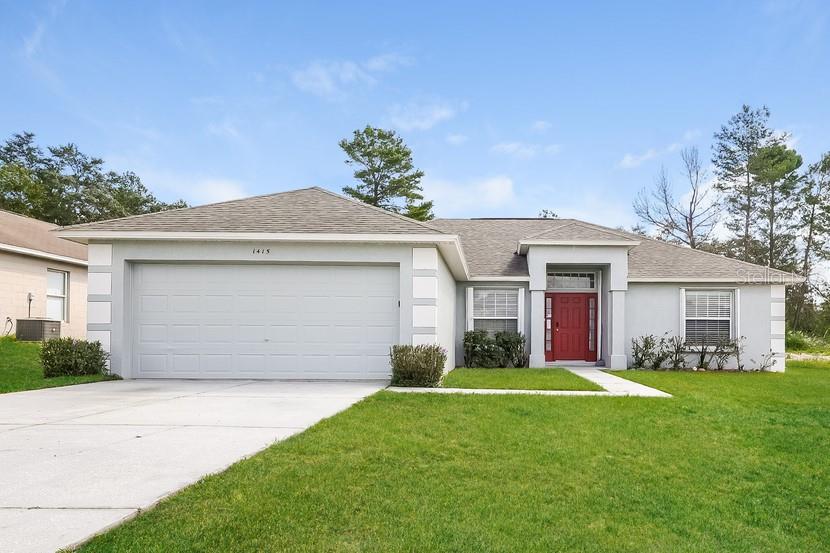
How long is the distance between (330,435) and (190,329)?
6413 mm

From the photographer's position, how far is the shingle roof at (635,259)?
47.2 feet

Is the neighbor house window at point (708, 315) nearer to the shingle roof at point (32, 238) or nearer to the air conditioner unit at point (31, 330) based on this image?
the shingle roof at point (32, 238)

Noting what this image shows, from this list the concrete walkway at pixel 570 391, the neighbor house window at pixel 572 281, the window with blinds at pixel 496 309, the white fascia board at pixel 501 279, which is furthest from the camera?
the neighbor house window at pixel 572 281

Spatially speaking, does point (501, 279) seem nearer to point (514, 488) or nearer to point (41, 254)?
point (514, 488)

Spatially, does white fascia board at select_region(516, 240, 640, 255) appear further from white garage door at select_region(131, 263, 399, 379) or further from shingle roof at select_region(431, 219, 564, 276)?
white garage door at select_region(131, 263, 399, 379)

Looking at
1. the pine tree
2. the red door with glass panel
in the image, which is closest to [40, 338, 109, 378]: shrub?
the red door with glass panel

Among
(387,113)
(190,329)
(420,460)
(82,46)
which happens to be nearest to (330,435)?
(420,460)

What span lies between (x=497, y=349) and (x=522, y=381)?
4222mm

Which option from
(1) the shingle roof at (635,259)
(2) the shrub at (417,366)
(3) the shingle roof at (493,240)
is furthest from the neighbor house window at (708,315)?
(2) the shrub at (417,366)

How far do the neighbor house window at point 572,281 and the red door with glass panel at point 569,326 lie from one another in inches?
9.4

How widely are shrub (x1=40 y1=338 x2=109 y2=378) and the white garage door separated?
69 cm

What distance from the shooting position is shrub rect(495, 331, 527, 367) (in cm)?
1450

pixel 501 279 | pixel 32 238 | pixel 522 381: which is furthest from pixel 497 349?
pixel 32 238

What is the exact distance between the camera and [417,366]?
30.8ft
